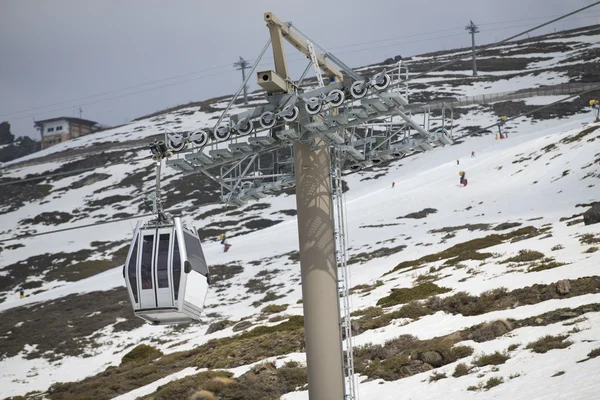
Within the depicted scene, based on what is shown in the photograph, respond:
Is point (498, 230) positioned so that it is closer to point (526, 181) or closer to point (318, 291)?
point (526, 181)

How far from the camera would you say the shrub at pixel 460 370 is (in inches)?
720

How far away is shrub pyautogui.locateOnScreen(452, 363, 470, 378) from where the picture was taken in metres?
18.3

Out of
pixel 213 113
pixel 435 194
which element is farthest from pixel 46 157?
pixel 435 194

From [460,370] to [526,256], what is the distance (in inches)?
539

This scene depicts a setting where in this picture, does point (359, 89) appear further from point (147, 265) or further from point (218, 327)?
point (218, 327)

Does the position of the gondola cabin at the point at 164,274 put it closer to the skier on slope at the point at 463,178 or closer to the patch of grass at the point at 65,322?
the patch of grass at the point at 65,322

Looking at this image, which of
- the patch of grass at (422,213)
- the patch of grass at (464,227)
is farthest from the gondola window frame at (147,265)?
the patch of grass at (422,213)

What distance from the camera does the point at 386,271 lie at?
4441 centimetres

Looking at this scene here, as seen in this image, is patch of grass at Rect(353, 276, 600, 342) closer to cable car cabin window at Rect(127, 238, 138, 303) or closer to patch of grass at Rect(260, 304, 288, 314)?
patch of grass at Rect(260, 304, 288, 314)

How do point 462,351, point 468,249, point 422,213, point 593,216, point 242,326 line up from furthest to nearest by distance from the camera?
point 422,213 < point 468,249 < point 242,326 < point 593,216 < point 462,351

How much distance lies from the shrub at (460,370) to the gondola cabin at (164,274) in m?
7.75

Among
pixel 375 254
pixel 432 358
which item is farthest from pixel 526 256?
pixel 375 254

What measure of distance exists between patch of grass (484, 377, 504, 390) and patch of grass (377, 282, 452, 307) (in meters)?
12.2

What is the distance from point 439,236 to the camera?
169 feet
